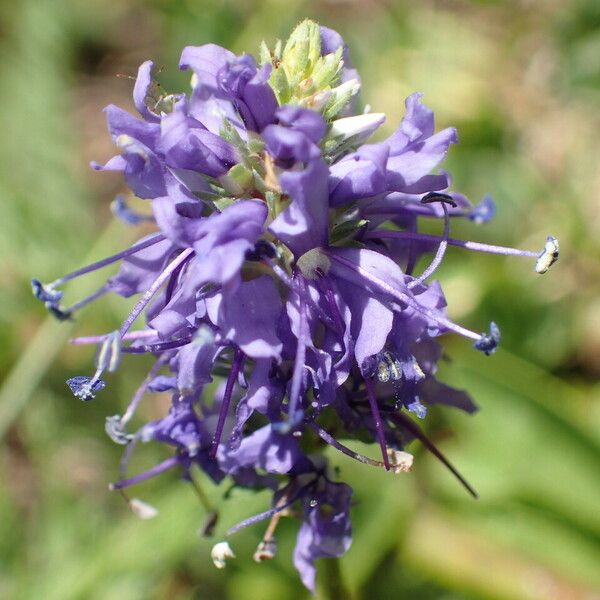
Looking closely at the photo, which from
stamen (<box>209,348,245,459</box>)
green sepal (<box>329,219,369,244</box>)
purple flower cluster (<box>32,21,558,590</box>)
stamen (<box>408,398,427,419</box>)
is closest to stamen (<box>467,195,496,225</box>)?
purple flower cluster (<box>32,21,558,590</box>)

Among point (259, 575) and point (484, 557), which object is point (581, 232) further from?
point (259, 575)

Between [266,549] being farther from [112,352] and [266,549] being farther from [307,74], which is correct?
[307,74]

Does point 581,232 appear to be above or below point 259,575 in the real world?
above

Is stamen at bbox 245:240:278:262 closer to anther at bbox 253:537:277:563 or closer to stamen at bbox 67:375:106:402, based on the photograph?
stamen at bbox 67:375:106:402

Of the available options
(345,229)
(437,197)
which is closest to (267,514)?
(345,229)

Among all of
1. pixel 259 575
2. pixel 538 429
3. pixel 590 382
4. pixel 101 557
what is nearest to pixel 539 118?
pixel 590 382
